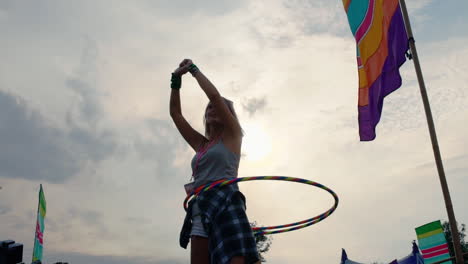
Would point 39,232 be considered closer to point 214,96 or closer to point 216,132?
point 216,132

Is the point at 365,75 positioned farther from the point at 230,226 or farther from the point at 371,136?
the point at 230,226

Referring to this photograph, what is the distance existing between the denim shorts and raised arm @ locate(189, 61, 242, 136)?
719 mm

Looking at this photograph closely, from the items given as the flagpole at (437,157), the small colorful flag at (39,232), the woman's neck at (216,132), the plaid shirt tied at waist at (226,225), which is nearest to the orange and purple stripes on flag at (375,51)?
the flagpole at (437,157)

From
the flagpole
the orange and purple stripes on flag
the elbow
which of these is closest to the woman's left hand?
the elbow

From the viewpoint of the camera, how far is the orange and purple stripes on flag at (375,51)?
633 cm

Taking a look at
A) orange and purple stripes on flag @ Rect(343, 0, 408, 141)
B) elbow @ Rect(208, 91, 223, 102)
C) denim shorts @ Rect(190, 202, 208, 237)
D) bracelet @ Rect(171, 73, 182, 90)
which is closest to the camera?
denim shorts @ Rect(190, 202, 208, 237)

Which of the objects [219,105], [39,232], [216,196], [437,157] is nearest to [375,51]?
[437,157]

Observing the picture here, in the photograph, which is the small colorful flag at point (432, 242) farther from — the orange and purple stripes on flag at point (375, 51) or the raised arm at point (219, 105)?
the raised arm at point (219, 105)

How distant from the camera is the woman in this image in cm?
313

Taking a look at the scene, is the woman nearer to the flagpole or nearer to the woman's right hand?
the woman's right hand

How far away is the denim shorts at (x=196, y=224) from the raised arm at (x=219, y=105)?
2.36ft

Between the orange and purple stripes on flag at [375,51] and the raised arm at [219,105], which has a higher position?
the orange and purple stripes on flag at [375,51]

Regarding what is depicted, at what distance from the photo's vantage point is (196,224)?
11.2ft

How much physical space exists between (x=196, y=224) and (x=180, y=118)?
1.25 metres
